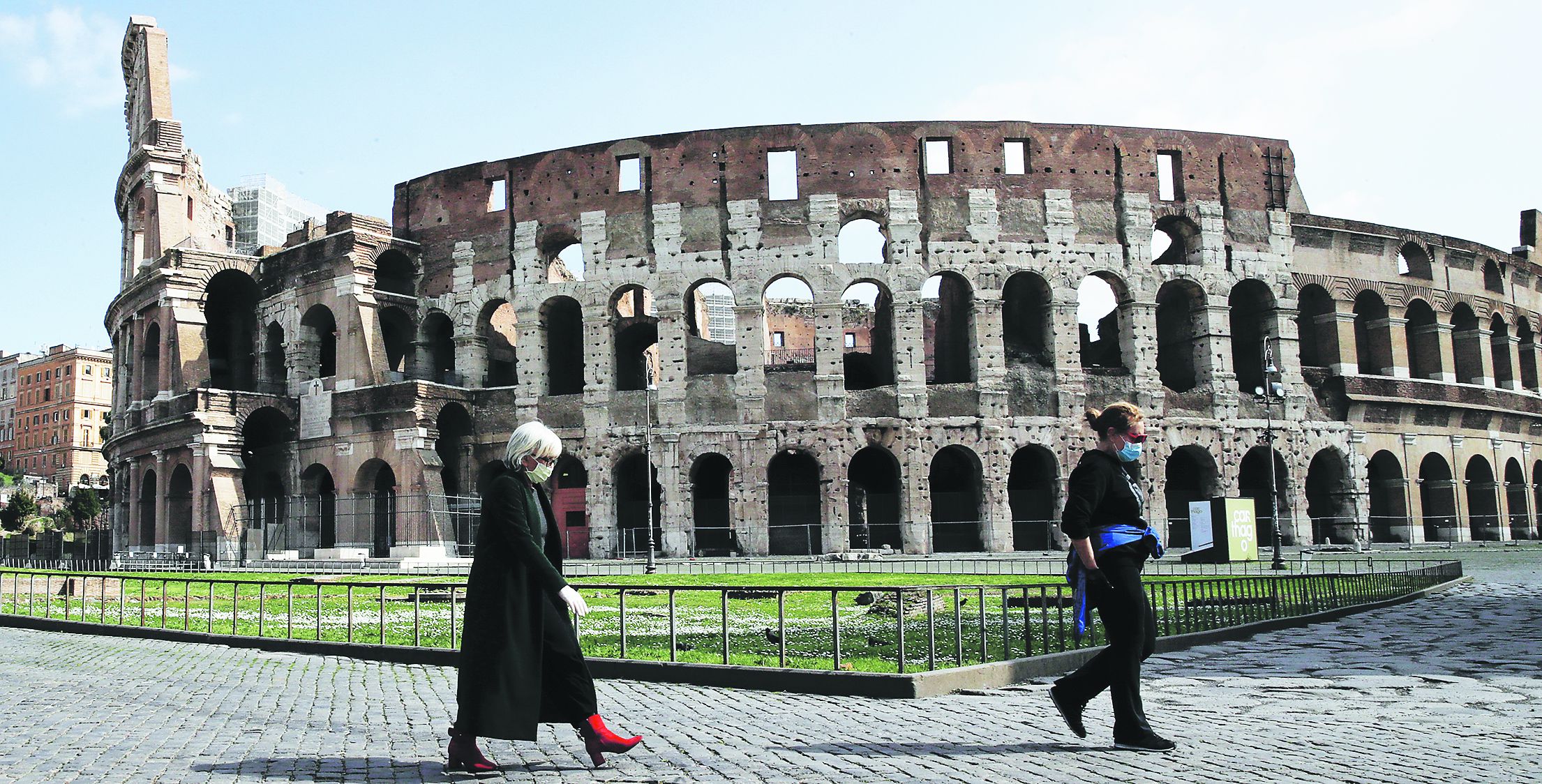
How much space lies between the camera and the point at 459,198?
35562mm

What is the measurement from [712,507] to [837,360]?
5.44 meters

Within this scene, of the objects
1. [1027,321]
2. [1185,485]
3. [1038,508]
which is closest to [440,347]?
[1027,321]

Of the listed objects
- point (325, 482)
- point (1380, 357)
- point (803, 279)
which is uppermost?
point (803, 279)

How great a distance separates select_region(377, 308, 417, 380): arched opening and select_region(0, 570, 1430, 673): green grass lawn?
18122mm

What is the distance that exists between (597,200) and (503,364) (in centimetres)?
730

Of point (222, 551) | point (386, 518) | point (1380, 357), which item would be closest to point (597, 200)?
point (386, 518)

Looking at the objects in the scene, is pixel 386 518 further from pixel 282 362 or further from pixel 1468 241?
pixel 1468 241

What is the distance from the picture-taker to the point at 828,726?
663 cm

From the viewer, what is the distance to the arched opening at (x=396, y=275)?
36062 millimetres

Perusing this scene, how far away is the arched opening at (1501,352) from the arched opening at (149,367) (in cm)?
4335

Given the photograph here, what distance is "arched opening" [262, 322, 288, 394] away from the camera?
124ft

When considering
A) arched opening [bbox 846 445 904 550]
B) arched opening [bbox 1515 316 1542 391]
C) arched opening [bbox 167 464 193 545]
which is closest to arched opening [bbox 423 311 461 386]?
arched opening [bbox 167 464 193 545]

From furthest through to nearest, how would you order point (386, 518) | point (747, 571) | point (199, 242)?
point (199, 242), point (386, 518), point (747, 571)

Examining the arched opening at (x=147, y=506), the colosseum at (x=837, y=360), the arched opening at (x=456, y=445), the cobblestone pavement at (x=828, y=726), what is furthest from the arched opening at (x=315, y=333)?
the cobblestone pavement at (x=828, y=726)
